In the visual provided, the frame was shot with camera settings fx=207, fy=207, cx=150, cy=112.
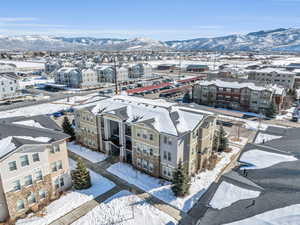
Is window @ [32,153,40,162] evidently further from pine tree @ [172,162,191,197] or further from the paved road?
pine tree @ [172,162,191,197]

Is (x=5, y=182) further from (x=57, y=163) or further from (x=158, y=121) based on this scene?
(x=158, y=121)

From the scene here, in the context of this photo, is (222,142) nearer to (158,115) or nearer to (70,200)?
(158,115)

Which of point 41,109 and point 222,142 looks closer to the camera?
point 222,142

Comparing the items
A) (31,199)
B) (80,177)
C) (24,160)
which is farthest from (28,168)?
(80,177)

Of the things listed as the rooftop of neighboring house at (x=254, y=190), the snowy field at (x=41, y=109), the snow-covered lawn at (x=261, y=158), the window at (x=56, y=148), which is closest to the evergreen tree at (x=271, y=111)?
the snow-covered lawn at (x=261, y=158)

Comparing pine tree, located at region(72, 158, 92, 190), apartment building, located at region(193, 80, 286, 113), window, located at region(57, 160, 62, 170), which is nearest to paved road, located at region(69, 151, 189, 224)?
pine tree, located at region(72, 158, 92, 190)

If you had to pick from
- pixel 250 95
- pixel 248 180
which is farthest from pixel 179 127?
pixel 250 95
